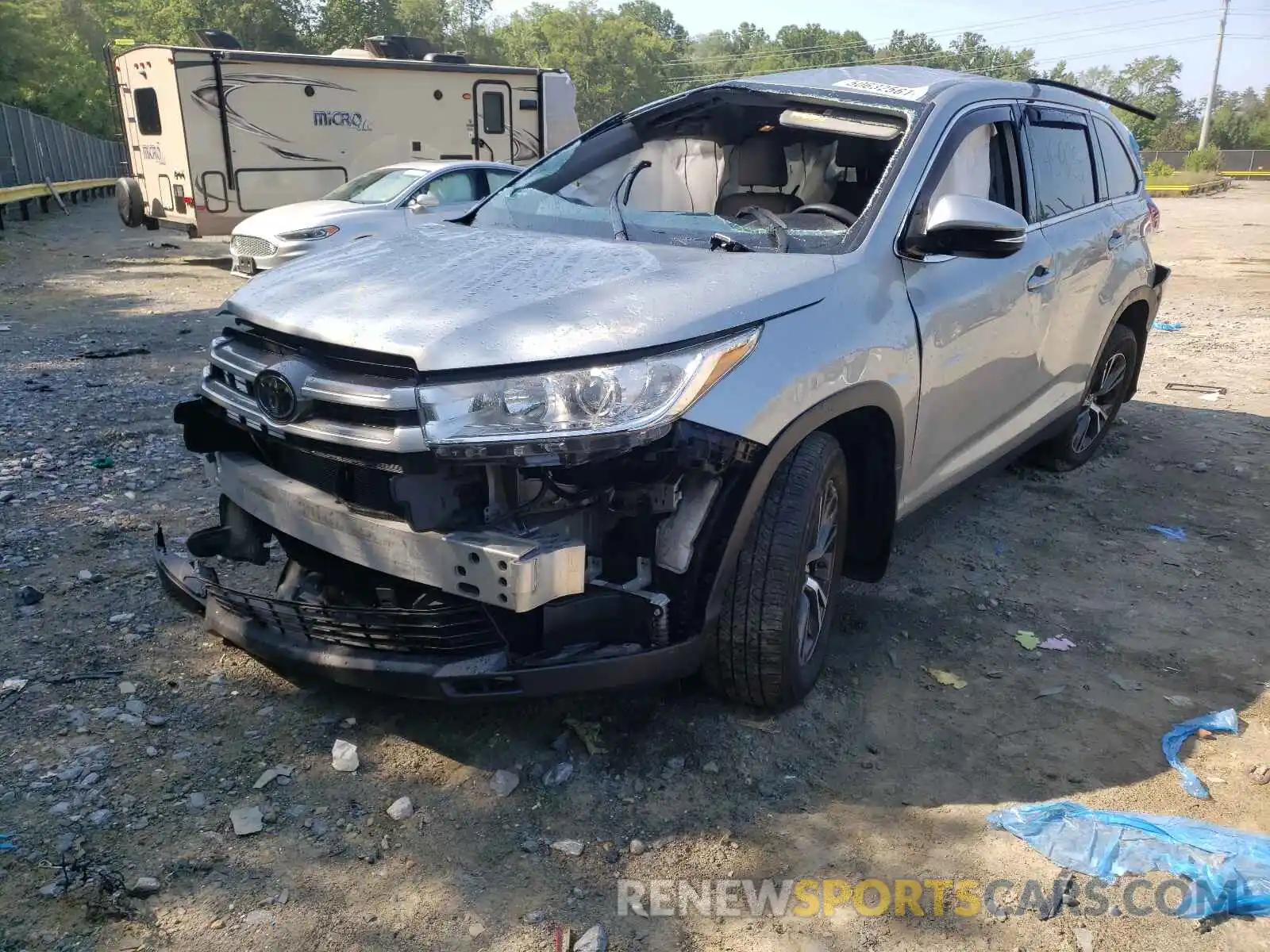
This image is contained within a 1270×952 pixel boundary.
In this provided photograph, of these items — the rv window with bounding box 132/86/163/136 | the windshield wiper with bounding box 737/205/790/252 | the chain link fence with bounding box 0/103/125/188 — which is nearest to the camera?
the windshield wiper with bounding box 737/205/790/252

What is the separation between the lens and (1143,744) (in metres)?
2.98

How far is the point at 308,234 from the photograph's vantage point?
1043 cm

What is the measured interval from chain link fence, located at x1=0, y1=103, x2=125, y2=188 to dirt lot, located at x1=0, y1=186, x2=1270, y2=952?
602 inches

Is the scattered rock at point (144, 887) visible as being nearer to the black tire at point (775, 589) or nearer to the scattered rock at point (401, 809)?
the scattered rock at point (401, 809)

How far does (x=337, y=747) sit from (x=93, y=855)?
25.4 inches

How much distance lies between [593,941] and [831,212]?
7.88 ft

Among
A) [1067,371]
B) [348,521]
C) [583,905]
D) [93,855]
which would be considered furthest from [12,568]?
[1067,371]

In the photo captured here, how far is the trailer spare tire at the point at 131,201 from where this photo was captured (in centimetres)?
1506

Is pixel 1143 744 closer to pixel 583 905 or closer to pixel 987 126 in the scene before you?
pixel 583 905

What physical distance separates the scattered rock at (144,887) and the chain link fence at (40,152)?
1623 cm

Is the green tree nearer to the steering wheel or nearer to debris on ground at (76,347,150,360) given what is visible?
debris on ground at (76,347,150,360)

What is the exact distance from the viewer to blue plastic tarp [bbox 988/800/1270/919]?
2.33 meters

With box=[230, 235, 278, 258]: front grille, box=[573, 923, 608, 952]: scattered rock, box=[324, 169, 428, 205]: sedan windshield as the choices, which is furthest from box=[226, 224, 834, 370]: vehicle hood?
box=[324, 169, 428, 205]: sedan windshield

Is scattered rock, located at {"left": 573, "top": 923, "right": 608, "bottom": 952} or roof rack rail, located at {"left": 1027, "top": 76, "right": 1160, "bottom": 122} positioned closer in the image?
scattered rock, located at {"left": 573, "top": 923, "right": 608, "bottom": 952}
